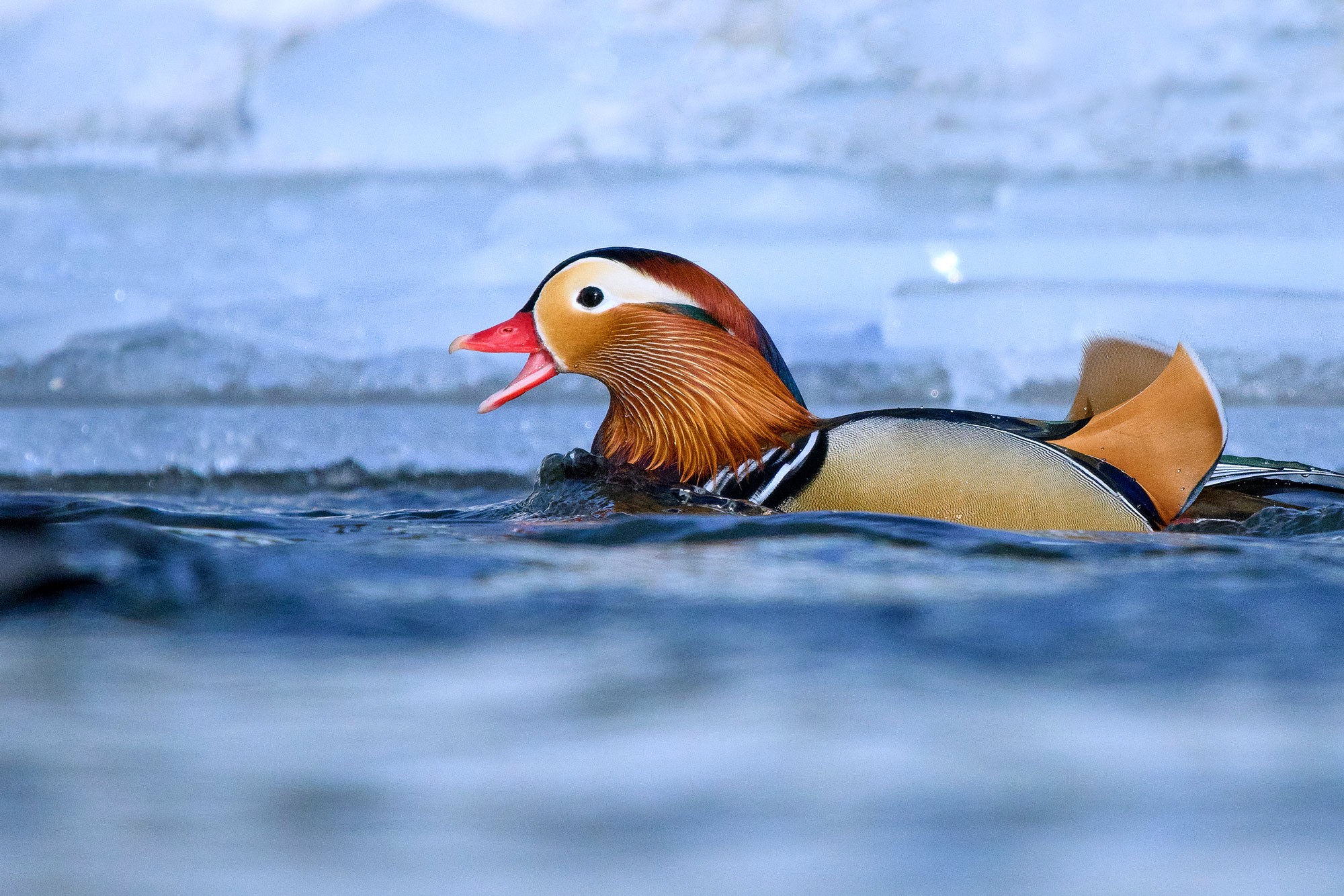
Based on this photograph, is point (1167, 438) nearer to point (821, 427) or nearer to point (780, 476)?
point (821, 427)

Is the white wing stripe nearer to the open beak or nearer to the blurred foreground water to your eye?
the blurred foreground water

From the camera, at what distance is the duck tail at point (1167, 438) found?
306cm

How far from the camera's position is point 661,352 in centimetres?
340

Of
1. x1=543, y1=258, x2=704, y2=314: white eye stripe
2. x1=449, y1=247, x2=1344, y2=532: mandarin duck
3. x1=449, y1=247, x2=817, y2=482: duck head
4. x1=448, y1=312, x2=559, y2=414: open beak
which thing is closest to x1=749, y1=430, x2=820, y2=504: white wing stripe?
x1=449, y1=247, x2=1344, y2=532: mandarin duck

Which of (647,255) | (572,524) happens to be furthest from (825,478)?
(647,255)

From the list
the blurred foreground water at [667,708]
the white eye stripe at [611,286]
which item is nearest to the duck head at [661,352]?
the white eye stripe at [611,286]

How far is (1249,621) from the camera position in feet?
6.62

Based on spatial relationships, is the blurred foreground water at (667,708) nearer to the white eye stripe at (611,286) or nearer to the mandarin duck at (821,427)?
the mandarin duck at (821,427)

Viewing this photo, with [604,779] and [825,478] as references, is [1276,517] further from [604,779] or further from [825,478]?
[604,779]

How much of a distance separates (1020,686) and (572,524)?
143 centimetres

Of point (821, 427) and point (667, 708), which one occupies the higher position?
point (821, 427)

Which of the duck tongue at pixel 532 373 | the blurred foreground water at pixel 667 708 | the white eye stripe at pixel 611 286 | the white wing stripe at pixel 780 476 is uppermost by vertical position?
the white eye stripe at pixel 611 286

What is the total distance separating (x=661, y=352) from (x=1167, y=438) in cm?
132

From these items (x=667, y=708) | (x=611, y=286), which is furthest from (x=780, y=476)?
(x=667, y=708)
